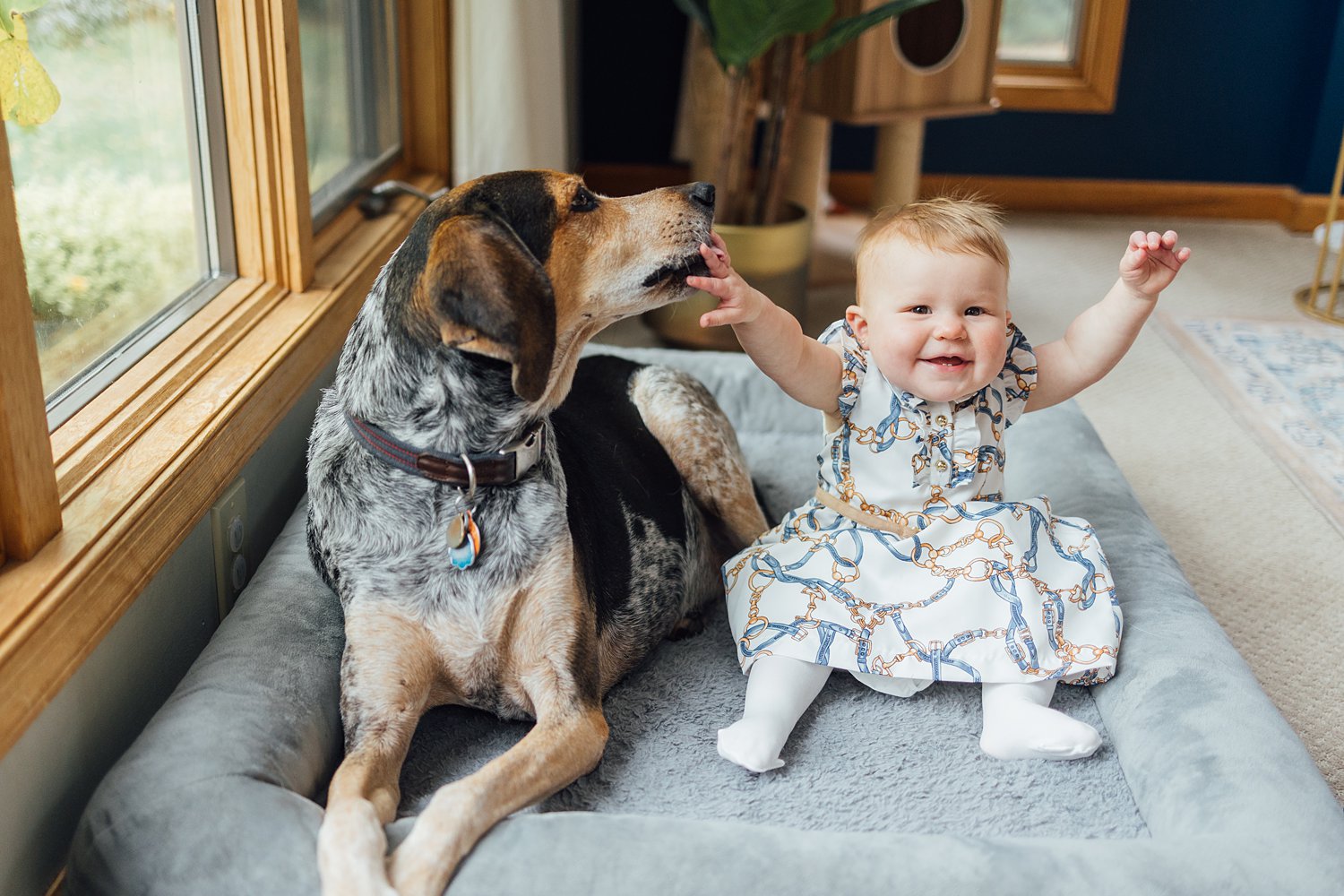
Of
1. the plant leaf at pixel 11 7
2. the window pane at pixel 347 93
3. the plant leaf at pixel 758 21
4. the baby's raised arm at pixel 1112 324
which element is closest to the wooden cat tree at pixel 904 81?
the plant leaf at pixel 758 21

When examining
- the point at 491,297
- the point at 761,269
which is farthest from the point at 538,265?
the point at 761,269

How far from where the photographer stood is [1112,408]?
3717mm

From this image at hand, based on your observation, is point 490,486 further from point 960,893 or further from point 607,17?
point 607,17

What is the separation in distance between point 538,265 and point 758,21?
222cm

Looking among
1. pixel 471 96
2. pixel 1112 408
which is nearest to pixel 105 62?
pixel 471 96

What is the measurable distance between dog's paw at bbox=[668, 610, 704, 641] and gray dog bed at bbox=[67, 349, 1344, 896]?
22 millimetres

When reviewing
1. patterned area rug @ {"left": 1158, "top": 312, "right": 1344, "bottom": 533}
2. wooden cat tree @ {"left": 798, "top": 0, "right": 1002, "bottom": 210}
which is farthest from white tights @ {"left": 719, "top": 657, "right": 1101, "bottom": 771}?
wooden cat tree @ {"left": 798, "top": 0, "right": 1002, "bottom": 210}

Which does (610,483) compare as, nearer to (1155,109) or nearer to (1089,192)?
(1089,192)

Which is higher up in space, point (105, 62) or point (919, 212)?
point (105, 62)

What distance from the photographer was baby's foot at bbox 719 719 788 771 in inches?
69.4

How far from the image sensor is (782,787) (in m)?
1.77

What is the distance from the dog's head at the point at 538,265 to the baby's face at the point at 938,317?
1.09 ft

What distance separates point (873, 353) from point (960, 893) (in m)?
0.88

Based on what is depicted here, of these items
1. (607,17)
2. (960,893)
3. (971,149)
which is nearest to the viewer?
(960,893)
